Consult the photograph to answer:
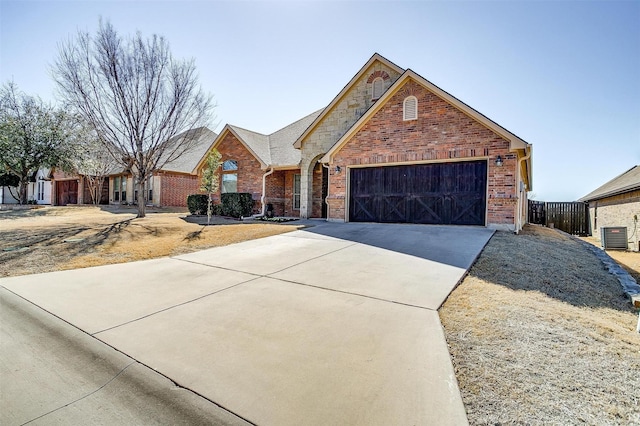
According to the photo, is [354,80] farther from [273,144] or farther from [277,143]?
[273,144]

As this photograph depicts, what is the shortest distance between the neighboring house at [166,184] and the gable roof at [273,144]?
512 centimetres

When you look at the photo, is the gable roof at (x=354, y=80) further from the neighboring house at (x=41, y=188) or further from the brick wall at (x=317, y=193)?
the neighboring house at (x=41, y=188)

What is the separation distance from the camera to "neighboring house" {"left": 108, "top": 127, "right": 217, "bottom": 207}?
23281 millimetres

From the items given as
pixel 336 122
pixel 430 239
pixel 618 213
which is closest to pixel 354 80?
pixel 336 122

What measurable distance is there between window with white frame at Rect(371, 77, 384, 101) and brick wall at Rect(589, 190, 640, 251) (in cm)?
1293

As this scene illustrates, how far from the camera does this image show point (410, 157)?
1154cm

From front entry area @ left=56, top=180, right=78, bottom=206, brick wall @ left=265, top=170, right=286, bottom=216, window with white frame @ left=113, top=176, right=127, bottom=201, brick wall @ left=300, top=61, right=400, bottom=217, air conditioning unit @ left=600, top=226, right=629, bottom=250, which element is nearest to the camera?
air conditioning unit @ left=600, top=226, right=629, bottom=250

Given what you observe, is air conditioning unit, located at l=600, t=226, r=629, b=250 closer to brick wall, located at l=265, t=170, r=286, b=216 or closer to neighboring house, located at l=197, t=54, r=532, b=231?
neighboring house, located at l=197, t=54, r=532, b=231

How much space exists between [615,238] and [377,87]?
12752mm

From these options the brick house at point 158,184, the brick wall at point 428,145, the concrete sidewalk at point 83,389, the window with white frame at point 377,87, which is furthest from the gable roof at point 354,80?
the concrete sidewalk at point 83,389

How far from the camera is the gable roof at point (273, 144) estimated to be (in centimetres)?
1637

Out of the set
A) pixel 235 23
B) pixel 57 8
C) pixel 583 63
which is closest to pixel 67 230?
pixel 57 8

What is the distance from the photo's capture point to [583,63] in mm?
10023

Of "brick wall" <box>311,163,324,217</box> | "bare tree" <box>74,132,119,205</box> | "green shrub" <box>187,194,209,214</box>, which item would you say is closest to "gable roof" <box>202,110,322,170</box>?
"brick wall" <box>311,163,324,217</box>
